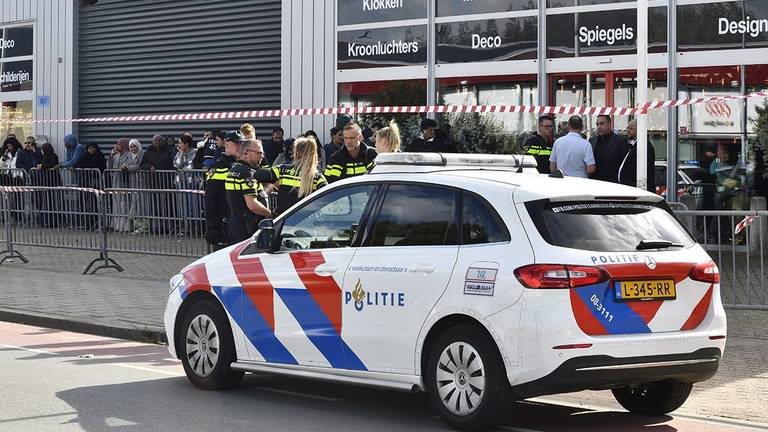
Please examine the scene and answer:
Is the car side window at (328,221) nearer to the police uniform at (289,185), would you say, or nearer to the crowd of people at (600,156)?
the police uniform at (289,185)

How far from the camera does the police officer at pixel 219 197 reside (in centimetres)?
1240

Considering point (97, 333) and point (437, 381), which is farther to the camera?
point (97, 333)

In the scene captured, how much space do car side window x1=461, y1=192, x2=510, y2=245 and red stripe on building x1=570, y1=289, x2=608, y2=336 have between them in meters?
0.57

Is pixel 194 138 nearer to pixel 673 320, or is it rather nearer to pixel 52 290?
pixel 52 290

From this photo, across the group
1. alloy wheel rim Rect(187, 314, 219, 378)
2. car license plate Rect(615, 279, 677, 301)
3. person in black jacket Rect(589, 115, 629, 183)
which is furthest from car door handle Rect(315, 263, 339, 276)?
person in black jacket Rect(589, 115, 629, 183)

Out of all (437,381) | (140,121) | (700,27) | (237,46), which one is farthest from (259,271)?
(140,121)

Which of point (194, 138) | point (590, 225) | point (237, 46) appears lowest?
point (590, 225)

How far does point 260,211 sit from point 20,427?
4.17 metres

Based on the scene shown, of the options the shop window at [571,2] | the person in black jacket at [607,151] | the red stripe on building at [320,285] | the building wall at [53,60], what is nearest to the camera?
the red stripe on building at [320,285]

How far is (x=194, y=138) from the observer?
2331cm

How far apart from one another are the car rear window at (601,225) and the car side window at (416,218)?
1.94 feet

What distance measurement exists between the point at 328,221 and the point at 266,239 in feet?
1.73

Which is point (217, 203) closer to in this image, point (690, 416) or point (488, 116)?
point (690, 416)

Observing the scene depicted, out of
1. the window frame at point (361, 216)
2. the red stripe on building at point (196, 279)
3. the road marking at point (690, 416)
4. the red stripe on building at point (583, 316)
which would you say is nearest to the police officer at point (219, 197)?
the red stripe on building at point (196, 279)
